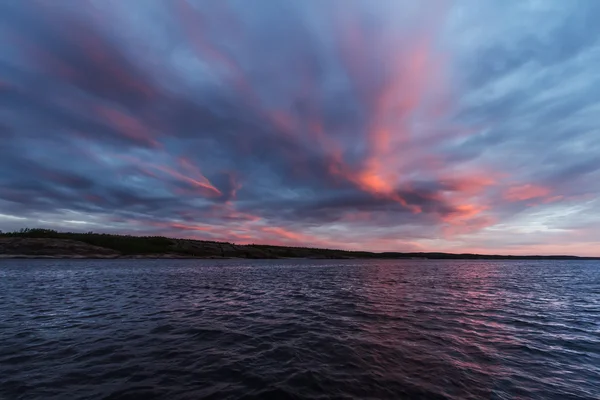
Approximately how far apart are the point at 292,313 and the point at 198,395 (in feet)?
49.2

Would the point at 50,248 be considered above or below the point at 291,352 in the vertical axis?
above

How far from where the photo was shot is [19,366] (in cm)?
1190

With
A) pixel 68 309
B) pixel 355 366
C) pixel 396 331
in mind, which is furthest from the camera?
pixel 68 309

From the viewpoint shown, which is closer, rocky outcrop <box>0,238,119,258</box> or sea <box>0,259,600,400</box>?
sea <box>0,259,600,400</box>

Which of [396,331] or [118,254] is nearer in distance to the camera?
[396,331]

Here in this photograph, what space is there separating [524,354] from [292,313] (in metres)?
16.1

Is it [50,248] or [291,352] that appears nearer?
[291,352]

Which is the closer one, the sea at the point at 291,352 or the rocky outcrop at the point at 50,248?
the sea at the point at 291,352

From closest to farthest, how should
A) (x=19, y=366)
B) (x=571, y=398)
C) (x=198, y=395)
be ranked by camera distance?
(x=198, y=395) < (x=571, y=398) < (x=19, y=366)

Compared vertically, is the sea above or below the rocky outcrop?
below

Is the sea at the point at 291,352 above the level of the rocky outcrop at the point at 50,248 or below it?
below

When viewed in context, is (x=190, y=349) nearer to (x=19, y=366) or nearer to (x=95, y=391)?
(x=95, y=391)

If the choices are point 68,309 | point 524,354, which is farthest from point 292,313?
point 68,309

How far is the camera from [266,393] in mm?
10047
